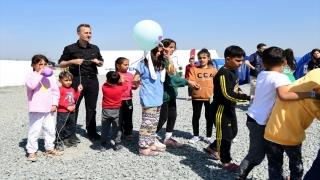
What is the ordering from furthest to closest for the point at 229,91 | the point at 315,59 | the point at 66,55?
the point at 315,59 → the point at 66,55 → the point at 229,91

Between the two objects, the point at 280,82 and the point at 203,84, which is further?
the point at 203,84

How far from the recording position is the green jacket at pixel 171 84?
15.0ft

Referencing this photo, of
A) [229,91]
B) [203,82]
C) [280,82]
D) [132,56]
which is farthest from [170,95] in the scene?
[132,56]

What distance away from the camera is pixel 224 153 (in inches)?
145

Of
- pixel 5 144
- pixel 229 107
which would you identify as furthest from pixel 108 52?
pixel 229 107

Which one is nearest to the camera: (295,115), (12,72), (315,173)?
(315,173)

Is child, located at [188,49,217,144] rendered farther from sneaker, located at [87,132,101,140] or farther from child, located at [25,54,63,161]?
child, located at [25,54,63,161]

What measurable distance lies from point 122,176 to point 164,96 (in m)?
1.56

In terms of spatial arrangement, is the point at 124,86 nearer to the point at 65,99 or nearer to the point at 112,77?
the point at 112,77

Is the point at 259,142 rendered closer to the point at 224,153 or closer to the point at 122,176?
the point at 224,153

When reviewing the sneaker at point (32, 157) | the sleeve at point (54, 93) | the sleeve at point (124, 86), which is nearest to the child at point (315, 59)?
the sleeve at point (124, 86)

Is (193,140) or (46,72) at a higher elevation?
(46,72)

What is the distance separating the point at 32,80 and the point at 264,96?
319 centimetres

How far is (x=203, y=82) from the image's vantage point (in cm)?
493
